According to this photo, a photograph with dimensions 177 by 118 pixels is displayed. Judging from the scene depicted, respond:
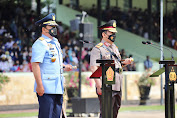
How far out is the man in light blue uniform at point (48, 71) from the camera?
7.95 m

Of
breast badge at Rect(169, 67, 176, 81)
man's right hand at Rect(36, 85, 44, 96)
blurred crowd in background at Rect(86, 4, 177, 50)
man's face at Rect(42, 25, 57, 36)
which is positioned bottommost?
man's right hand at Rect(36, 85, 44, 96)

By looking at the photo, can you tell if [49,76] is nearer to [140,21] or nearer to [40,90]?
[40,90]

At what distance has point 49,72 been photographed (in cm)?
807

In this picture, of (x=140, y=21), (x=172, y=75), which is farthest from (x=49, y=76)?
(x=140, y=21)

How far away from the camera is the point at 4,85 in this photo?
18.4m

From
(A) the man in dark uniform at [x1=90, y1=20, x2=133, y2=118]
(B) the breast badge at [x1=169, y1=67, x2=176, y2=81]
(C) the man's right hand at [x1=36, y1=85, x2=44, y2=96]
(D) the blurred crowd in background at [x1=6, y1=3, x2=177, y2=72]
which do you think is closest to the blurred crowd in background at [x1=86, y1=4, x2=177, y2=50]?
(D) the blurred crowd in background at [x1=6, y1=3, x2=177, y2=72]

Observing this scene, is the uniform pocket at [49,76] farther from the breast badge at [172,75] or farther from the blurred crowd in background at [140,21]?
the blurred crowd in background at [140,21]

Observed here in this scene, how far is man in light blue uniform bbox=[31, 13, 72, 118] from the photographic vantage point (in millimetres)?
7945

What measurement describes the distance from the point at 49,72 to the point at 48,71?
2cm

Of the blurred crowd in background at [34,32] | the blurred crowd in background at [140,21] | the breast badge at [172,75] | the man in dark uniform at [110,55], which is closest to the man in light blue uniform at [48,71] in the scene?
the man in dark uniform at [110,55]

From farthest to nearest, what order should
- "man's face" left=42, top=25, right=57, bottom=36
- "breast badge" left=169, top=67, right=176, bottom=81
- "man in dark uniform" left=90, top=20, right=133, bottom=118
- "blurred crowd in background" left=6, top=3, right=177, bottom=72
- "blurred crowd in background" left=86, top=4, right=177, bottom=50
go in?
"blurred crowd in background" left=86, top=4, right=177, bottom=50, "blurred crowd in background" left=6, top=3, right=177, bottom=72, "man in dark uniform" left=90, top=20, right=133, bottom=118, "breast badge" left=169, top=67, right=176, bottom=81, "man's face" left=42, top=25, right=57, bottom=36

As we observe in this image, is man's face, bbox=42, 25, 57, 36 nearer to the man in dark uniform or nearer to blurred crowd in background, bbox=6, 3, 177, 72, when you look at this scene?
the man in dark uniform

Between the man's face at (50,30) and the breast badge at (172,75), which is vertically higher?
the man's face at (50,30)

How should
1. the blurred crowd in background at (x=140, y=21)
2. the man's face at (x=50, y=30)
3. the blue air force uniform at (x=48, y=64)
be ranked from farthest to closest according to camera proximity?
the blurred crowd in background at (x=140, y=21), the man's face at (x=50, y=30), the blue air force uniform at (x=48, y=64)
